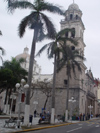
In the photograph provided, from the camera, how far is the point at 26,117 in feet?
49.3

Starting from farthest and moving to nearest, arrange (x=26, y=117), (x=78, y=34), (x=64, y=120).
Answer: (x=78, y=34) < (x=64, y=120) < (x=26, y=117)

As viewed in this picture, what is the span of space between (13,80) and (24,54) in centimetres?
3680

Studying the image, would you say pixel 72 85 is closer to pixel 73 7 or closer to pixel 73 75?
pixel 73 75

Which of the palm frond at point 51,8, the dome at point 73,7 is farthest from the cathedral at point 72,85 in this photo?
the palm frond at point 51,8

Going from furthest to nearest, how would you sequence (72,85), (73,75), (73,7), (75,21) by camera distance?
(73,7) < (75,21) < (73,75) < (72,85)

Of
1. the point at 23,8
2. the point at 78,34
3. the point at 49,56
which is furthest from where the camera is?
the point at 78,34

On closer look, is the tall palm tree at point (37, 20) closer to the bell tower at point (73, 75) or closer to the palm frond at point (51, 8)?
the palm frond at point (51, 8)

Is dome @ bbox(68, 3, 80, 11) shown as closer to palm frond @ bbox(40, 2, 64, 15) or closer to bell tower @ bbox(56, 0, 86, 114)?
bell tower @ bbox(56, 0, 86, 114)

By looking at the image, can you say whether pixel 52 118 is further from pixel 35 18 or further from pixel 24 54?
pixel 24 54

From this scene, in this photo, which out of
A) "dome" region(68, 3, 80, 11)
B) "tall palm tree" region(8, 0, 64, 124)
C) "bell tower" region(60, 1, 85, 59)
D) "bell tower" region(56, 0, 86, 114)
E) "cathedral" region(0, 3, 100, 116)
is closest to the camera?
"tall palm tree" region(8, 0, 64, 124)

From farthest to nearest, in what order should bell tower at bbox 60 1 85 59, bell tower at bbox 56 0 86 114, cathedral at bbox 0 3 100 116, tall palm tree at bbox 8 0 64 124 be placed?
bell tower at bbox 60 1 85 59, bell tower at bbox 56 0 86 114, cathedral at bbox 0 3 100 116, tall palm tree at bbox 8 0 64 124

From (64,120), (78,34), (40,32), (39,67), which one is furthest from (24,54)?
(40,32)

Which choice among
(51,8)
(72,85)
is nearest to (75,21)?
(72,85)

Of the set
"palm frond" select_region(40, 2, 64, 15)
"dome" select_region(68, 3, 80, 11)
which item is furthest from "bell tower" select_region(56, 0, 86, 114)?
"palm frond" select_region(40, 2, 64, 15)
